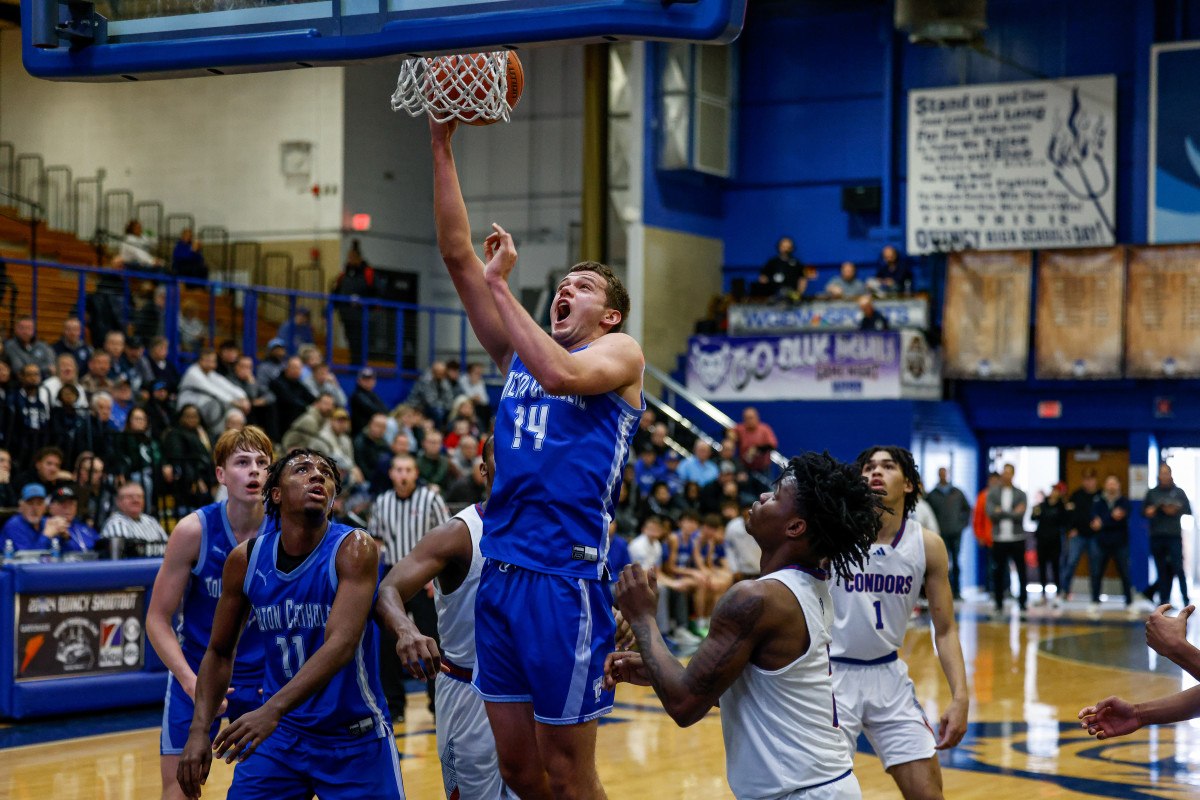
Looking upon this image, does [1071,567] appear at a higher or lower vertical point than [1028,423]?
lower

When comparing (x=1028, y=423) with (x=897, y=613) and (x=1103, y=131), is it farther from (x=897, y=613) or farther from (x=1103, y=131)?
(x=897, y=613)

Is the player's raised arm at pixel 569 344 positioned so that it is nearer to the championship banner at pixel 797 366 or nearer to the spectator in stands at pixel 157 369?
the spectator in stands at pixel 157 369

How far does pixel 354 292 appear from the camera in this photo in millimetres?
20484

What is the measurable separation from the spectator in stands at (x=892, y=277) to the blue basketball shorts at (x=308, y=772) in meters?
17.8

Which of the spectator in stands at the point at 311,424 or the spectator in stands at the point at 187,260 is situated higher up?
the spectator in stands at the point at 187,260

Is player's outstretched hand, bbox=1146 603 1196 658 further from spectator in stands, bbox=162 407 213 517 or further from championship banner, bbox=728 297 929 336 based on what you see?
championship banner, bbox=728 297 929 336

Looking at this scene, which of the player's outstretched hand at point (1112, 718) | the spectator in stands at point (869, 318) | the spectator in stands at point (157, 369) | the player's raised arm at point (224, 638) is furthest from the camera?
the spectator in stands at point (869, 318)

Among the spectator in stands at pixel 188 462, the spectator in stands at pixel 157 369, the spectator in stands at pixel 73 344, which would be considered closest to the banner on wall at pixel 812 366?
the spectator in stands at pixel 157 369

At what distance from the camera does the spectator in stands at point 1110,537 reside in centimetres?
1911

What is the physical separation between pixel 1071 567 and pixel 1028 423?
117 inches


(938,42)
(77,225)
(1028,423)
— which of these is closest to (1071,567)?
(1028,423)

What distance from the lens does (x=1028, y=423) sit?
71.7ft

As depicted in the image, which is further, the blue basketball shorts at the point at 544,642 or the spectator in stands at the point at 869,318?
the spectator in stands at the point at 869,318

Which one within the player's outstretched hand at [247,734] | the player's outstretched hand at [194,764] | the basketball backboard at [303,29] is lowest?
the player's outstretched hand at [194,764]
